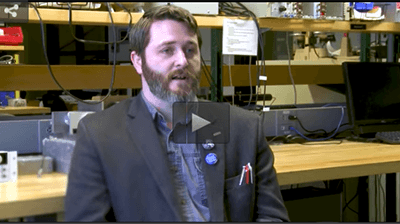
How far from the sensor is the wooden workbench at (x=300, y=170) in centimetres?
114

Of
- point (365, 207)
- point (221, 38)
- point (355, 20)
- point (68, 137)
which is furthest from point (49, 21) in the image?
point (365, 207)

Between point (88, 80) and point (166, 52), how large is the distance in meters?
1.11

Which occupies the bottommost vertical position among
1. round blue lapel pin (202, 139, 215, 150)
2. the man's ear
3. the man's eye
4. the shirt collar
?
round blue lapel pin (202, 139, 215, 150)

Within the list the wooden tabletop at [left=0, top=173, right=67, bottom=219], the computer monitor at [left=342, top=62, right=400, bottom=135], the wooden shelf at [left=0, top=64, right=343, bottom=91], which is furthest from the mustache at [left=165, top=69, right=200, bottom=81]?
the computer monitor at [left=342, top=62, right=400, bottom=135]

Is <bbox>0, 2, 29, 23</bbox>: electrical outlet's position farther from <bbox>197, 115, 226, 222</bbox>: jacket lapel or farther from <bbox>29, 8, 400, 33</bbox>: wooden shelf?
<bbox>197, 115, 226, 222</bbox>: jacket lapel

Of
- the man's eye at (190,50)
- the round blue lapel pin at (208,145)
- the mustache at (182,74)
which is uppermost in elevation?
the man's eye at (190,50)

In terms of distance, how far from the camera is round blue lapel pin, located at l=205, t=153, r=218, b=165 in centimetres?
117

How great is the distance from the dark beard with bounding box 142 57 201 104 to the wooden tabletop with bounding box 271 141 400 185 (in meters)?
0.44

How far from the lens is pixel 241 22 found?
206 centimetres

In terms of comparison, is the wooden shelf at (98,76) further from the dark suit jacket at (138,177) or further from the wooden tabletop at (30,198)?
the dark suit jacket at (138,177)

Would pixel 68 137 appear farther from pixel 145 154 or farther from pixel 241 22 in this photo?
pixel 241 22
